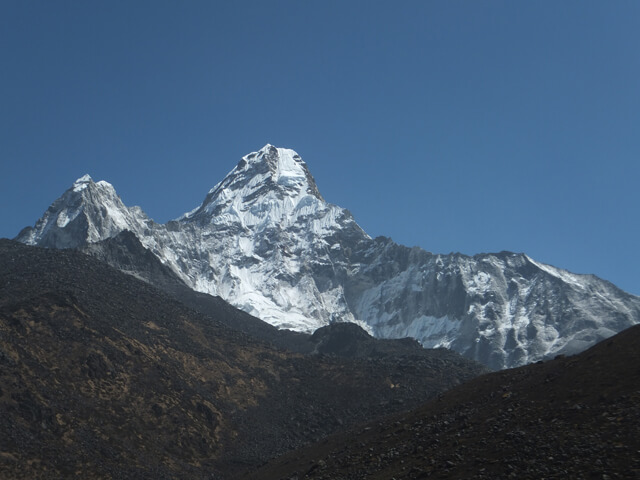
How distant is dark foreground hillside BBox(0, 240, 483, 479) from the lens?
12281 cm

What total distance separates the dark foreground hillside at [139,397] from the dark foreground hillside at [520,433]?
2566 cm

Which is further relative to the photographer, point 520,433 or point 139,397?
point 139,397

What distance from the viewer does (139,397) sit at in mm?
149875

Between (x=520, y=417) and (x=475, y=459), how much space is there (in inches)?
489

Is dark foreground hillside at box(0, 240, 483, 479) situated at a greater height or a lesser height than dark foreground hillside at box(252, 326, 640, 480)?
greater

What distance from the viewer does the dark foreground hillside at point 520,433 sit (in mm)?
71500

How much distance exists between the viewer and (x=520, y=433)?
81938mm

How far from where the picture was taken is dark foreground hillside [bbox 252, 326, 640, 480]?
7150 centimetres

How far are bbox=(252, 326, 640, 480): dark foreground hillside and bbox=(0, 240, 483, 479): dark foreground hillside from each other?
25.7 m

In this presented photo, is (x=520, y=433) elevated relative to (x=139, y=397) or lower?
lower

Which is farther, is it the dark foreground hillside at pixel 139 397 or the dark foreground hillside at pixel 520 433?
the dark foreground hillside at pixel 139 397

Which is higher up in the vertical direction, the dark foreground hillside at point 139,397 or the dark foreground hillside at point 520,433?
the dark foreground hillside at point 139,397

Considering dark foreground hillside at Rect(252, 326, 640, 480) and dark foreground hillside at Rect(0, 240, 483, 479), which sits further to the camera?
dark foreground hillside at Rect(0, 240, 483, 479)

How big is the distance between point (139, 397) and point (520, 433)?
290 ft
